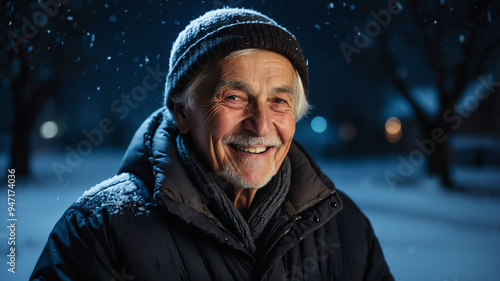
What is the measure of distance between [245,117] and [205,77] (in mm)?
247

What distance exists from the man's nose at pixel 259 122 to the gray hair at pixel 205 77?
24cm

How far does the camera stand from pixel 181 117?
1.86 metres

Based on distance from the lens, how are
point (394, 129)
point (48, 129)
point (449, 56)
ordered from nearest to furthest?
point (48, 129) < point (449, 56) < point (394, 129)

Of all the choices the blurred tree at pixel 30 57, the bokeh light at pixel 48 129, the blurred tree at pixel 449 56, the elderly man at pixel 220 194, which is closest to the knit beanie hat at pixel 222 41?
the elderly man at pixel 220 194

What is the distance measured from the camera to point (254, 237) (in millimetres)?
1705

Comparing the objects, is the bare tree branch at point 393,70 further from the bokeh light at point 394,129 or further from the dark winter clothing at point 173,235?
the dark winter clothing at point 173,235

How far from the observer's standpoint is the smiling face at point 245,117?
1.69m

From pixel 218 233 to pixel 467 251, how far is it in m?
3.15

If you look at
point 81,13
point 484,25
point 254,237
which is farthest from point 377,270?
point 484,25

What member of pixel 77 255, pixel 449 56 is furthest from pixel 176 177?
pixel 449 56

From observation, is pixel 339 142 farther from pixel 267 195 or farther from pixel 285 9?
pixel 267 195

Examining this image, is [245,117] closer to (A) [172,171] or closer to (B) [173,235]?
(A) [172,171]

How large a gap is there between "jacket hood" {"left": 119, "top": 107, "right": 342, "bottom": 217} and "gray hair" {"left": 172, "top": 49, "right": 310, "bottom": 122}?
0.14 m

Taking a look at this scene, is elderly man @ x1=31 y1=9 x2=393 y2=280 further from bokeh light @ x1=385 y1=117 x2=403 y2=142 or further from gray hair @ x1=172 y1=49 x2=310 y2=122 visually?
bokeh light @ x1=385 y1=117 x2=403 y2=142
